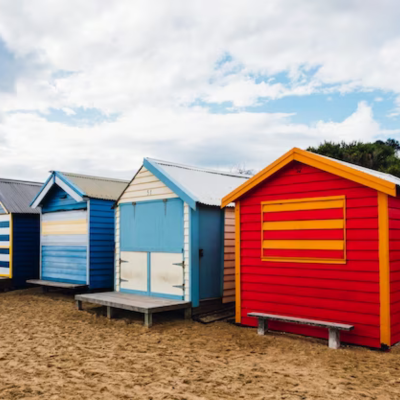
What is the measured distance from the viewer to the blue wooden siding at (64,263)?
12.5 m

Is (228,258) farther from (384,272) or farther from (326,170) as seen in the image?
(384,272)

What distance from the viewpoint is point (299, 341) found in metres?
7.34

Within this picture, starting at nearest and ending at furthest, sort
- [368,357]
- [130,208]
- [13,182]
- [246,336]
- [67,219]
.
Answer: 1. [368,357]
2. [246,336]
3. [130,208]
4. [67,219]
5. [13,182]

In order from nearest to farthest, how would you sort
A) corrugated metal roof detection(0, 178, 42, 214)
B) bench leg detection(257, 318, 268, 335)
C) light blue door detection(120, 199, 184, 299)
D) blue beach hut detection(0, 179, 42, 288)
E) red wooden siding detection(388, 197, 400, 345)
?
red wooden siding detection(388, 197, 400, 345), bench leg detection(257, 318, 268, 335), light blue door detection(120, 199, 184, 299), blue beach hut detection(0, 179, 42, 288), corrugated metal roof detection(0, 178, 42, 214)

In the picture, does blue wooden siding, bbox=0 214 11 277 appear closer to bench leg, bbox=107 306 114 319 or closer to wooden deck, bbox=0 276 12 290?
wooden deck, bbox=0 276 12 290

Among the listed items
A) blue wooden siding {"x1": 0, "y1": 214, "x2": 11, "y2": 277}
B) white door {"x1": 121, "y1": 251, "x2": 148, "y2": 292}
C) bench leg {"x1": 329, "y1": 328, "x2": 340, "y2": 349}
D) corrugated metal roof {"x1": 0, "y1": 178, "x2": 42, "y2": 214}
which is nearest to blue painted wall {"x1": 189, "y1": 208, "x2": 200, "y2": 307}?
white door {"x1": 121, "y1": 251, "x2": 148, "y2": 292}

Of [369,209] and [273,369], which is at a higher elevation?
[369,209]

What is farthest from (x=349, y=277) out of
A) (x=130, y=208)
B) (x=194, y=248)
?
(x=130, y=208)

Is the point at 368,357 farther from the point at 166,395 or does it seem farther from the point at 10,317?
the point at 10,317

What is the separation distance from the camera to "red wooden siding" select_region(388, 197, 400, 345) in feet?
22.1

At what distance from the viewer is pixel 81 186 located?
12664 millimetres

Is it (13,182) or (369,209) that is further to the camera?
(13,182)

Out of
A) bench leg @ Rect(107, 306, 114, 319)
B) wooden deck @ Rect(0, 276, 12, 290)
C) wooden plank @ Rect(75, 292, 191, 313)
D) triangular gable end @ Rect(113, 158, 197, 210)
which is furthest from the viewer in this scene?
wooden deck @ Rect(0, 276, 12, 290)

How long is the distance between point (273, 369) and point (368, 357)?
1.50 meters
